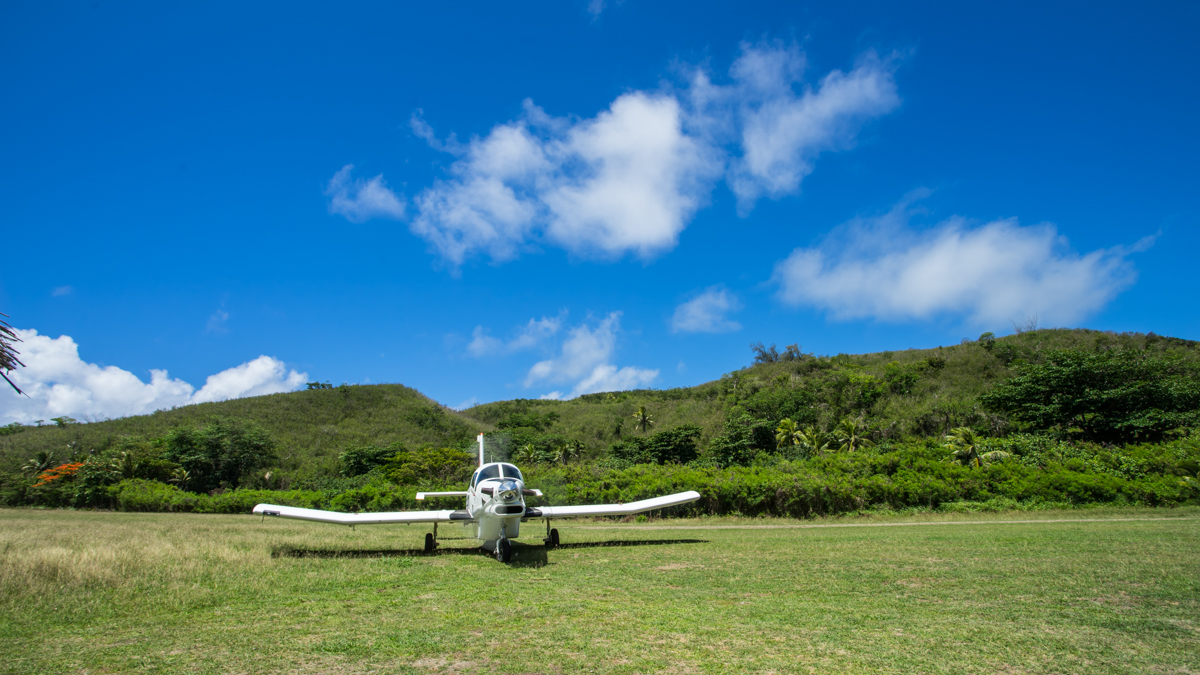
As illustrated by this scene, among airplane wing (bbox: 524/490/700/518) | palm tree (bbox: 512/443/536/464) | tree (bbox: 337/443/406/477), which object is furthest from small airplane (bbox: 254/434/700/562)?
palm tree (bbox: 512/443/536/464)

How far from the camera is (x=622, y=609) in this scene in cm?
612

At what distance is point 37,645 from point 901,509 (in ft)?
73.3

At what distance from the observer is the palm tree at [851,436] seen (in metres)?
34.1

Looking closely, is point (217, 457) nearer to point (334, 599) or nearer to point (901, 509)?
point (334, 599)

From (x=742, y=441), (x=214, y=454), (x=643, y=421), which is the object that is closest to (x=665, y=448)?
(x=742, y=441)

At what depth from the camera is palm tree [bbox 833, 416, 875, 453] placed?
34.1 m

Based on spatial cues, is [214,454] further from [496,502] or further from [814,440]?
[814,440]

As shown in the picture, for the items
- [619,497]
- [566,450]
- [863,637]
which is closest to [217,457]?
[566,450]

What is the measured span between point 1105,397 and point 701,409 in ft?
112

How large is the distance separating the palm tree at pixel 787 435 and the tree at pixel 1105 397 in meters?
12.1

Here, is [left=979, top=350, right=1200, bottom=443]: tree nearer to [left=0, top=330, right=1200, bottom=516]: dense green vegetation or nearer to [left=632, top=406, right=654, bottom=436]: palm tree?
[left=0, top=330, right=1200, bottom=516]: dense green vegetation

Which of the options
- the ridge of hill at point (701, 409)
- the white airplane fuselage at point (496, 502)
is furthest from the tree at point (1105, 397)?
the white airplane fuselage at point (496, 502)

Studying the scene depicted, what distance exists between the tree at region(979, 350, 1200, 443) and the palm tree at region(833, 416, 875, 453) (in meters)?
7.74

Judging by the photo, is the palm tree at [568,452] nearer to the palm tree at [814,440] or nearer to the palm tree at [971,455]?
the palm tree at [814,440]
